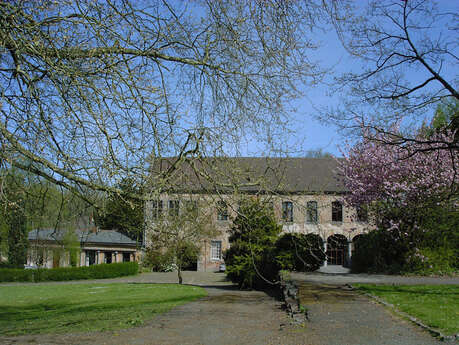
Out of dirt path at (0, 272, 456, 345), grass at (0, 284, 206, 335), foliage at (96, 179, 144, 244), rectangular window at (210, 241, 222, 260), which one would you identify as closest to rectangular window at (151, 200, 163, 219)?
foliage at (96, 179, 144, 244)

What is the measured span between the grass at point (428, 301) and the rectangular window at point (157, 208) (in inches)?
203

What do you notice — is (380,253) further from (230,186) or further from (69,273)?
(69,273)

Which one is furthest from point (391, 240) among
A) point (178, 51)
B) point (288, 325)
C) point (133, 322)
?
point (178, 51)

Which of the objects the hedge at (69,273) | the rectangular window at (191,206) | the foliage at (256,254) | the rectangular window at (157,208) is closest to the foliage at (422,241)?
the foliage at (256,254)

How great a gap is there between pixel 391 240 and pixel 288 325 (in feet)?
42.3

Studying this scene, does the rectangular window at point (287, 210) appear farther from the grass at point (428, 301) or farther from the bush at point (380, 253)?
the bush at point (380, 253)

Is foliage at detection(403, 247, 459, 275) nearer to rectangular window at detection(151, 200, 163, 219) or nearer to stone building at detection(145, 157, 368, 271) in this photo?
stone building at detection(145, 157, 368, 271)

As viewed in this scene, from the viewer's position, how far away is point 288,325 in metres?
9.42

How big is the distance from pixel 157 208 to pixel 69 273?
30378 mm

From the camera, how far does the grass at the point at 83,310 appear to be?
33.5ft

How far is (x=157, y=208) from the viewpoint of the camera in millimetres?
6832

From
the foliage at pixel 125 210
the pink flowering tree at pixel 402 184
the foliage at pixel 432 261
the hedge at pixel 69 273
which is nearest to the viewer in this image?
the foliage at pixel 125 210

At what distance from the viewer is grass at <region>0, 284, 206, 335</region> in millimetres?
10211

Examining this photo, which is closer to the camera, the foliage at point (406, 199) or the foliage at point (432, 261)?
the foliage at point (432, 261)
